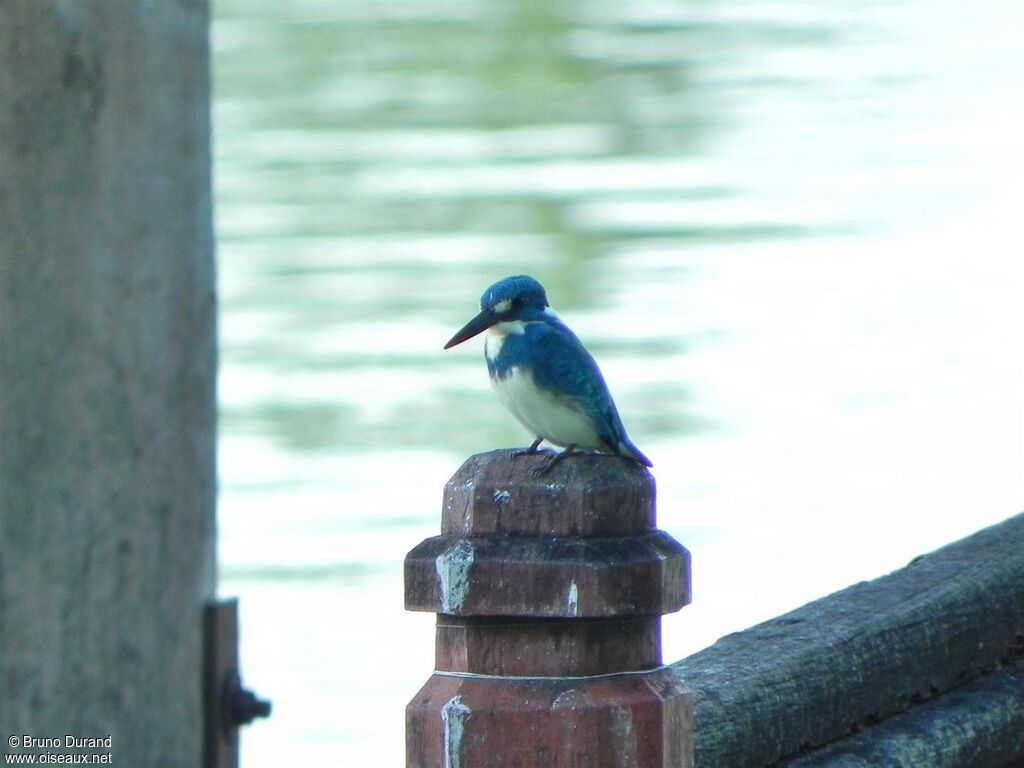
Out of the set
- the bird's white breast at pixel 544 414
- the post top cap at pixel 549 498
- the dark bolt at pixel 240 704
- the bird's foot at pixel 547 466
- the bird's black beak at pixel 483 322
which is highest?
the bird's black beak at pixel 483 322

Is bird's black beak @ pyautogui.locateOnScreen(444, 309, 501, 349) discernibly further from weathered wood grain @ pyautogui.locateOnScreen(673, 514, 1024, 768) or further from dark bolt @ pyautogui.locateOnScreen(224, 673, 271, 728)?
dark bolt @ pyautogui.locateOnScreen(224, 673, 271, 728)

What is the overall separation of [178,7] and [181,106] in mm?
90

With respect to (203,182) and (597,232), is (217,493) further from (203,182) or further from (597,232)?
(597,232)

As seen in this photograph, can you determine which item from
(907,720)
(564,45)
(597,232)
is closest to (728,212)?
(597,232)

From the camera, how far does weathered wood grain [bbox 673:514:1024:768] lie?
275 cm

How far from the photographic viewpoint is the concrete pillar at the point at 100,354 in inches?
68.1

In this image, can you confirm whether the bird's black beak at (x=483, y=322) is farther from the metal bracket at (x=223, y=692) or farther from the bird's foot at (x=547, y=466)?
the metal bracket at (x=223, y=692)

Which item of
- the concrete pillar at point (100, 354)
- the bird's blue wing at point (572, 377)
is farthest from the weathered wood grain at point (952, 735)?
the concrete pillar at point (100, 354)

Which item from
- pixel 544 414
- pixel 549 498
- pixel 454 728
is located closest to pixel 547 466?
pixel 549 498

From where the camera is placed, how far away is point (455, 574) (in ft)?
7.91

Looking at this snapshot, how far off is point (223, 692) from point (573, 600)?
1.82ft

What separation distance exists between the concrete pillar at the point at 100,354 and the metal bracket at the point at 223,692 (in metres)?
0.06

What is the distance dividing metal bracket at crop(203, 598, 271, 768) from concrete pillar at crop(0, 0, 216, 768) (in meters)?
0.06

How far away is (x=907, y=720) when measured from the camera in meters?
2.97
